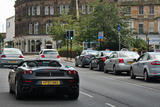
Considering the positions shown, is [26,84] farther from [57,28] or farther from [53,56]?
[57,28]

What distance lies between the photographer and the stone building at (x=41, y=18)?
97062mm

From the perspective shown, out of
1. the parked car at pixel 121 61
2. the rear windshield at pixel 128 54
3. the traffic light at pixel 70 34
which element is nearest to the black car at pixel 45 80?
the parked car at pixel 121 61

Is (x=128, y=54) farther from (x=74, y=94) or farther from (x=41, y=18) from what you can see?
(x=41, y=18)

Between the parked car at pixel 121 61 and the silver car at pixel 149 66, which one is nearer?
the silver car at pixel 149 66

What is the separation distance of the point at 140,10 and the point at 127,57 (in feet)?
193

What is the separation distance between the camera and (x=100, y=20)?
55.2 metres

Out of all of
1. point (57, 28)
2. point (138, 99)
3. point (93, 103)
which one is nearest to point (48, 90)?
point (93, 103)

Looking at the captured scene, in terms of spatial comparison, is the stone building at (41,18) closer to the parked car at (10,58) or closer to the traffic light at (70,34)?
the traffic light at (70,34)

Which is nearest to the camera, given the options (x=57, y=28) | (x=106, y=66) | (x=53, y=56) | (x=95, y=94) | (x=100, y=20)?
(x=95, y=94)

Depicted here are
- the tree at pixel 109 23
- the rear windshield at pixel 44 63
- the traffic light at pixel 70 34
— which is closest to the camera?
the rear windshield at pixel 44 63

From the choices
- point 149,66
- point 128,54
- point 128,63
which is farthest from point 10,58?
point 149,66

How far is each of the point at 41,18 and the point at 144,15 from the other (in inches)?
919

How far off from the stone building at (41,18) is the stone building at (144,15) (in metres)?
13.1

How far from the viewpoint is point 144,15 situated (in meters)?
85.9
